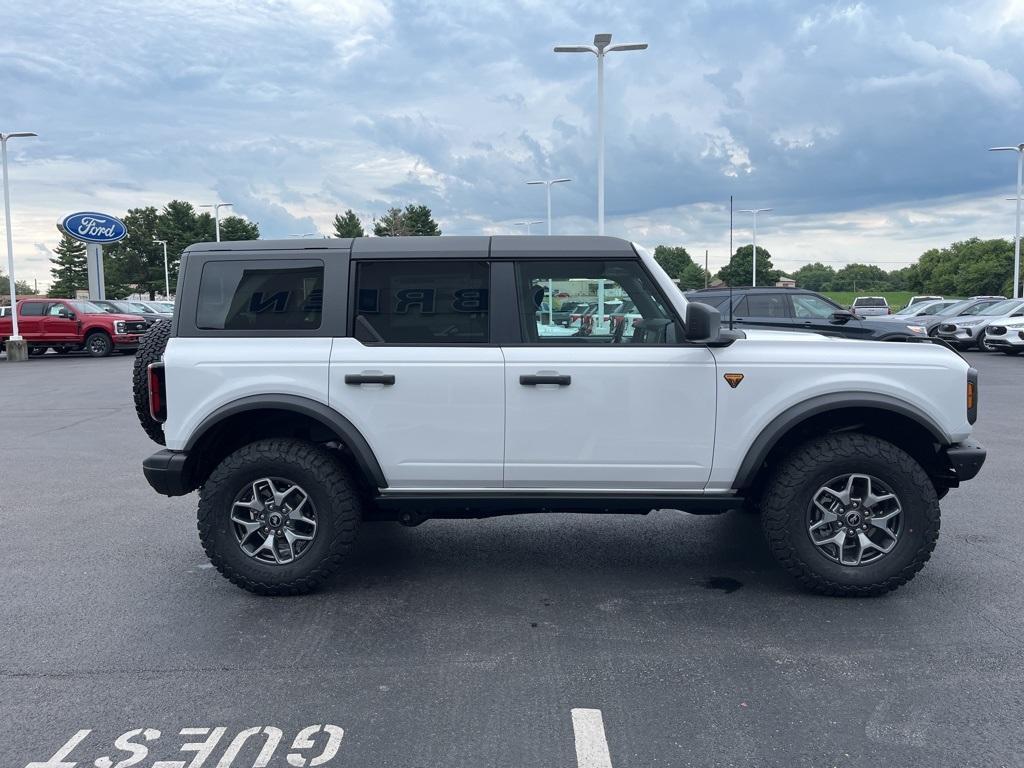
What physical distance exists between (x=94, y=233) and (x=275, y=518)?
34.1 meters

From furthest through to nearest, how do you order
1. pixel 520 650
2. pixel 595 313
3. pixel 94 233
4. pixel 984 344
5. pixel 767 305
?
pixel 94 233
pixel 984 344
pixel 767 305
pixel 595 313
pixel 520 650

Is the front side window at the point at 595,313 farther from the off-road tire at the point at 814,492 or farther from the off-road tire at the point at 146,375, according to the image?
the off-road tire at the point at 146,375

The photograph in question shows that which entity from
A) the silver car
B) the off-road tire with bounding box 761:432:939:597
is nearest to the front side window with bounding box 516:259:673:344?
the off-road tire with bounding box 761:432:939:597

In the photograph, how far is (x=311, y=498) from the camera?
4.51 meters

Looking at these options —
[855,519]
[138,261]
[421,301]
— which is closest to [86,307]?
[421,301]

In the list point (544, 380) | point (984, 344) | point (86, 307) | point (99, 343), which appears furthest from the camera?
point (86, 307)

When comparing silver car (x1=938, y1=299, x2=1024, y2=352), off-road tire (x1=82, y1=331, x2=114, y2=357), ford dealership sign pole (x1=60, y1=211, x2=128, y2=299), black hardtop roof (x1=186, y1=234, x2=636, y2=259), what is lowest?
off-road tire (x1=82, y1=331, x2=114, y2=357)

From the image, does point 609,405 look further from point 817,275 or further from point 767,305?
point 817,275

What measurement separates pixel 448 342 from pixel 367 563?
161cm

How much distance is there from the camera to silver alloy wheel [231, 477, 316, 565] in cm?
454

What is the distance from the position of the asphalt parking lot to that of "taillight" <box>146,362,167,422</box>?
1.02 m

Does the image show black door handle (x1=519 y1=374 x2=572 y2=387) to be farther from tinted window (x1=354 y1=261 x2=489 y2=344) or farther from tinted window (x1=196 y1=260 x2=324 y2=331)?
tinted window (x1=196 y1=260 x2=324 y2=331)

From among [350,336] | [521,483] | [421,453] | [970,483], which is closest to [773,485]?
[521,483]

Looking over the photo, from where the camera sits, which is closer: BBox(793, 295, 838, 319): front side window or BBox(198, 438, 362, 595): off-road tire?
BBox(198, 438, 362, 595): off-road tire
